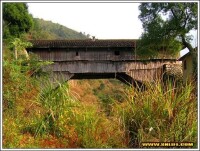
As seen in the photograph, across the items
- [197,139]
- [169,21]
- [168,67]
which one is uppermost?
[169,21]

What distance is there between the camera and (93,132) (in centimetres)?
595

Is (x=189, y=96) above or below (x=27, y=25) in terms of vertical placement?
below

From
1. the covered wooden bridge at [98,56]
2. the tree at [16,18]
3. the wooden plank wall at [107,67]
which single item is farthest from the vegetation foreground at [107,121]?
the tree at [16,18]

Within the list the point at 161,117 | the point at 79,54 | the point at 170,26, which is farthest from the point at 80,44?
the point at 161,117

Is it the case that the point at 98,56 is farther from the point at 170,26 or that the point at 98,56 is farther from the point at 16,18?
the point at 16,18

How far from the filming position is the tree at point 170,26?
75.4 ft

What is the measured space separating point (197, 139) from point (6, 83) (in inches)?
177

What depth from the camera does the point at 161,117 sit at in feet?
18.7

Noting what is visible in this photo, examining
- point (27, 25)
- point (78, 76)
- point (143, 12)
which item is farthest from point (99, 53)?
point (27, 25)

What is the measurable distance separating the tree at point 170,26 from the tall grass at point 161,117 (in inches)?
664

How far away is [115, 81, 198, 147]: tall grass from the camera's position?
18.3 ft

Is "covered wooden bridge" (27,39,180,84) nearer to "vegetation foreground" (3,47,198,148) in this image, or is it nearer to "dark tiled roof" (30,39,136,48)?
"dark tiled roof" (30,39,136,48)

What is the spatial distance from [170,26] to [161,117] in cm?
1821

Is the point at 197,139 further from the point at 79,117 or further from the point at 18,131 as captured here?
the point at 18,131
